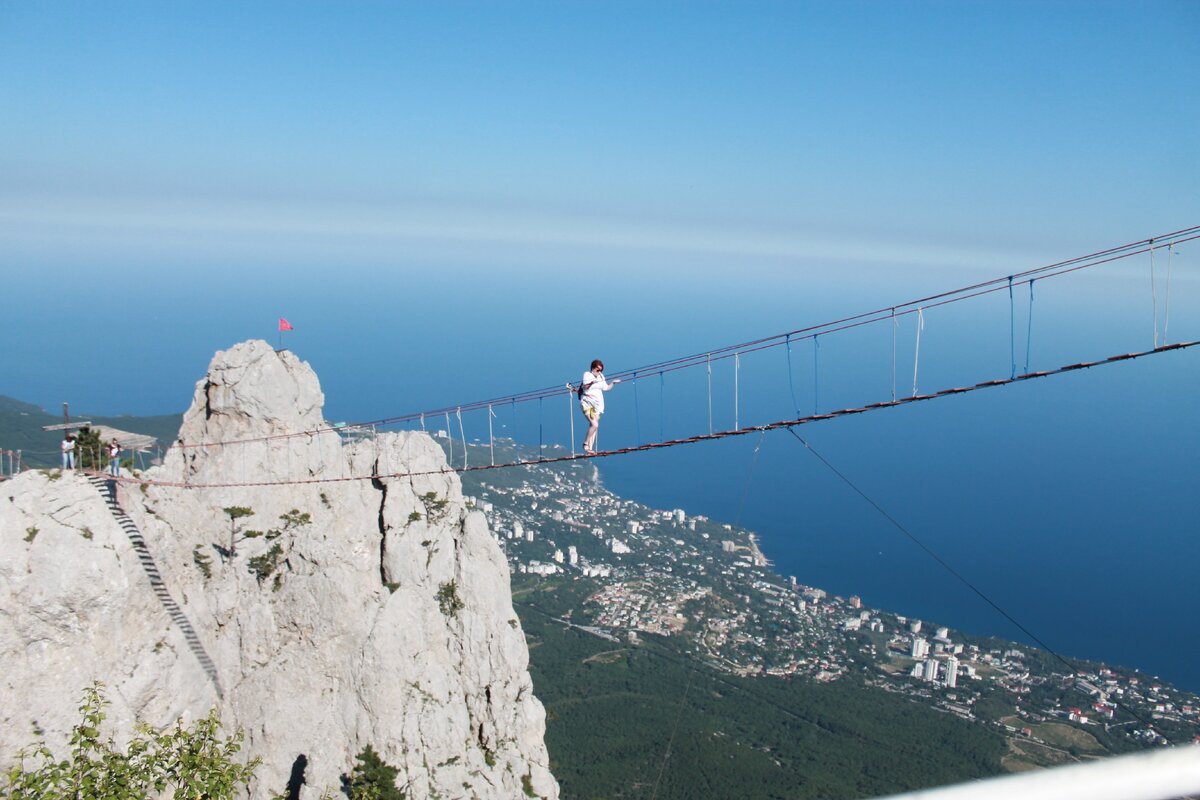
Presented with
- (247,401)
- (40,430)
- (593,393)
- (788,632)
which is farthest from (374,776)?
(40,430)

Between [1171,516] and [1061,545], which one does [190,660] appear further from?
[1171,516]

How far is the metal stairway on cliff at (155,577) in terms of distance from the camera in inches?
917

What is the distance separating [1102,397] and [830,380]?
80.0m

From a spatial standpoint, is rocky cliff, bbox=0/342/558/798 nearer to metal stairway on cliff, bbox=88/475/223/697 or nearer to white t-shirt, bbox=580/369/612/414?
metal stairway on cliff, bbox=88/475/223/697

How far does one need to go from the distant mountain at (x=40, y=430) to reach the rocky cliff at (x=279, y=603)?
1156 inches

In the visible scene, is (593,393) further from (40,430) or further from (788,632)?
(40,430)

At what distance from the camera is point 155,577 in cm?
2352

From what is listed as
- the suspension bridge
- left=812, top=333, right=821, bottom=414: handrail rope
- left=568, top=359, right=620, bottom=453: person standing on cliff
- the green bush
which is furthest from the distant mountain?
left=568, top=359, right=620, bottom=453: person standing on cliff

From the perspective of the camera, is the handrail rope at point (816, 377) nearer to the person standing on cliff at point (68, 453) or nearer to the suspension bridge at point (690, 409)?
the suspension bridge at point (690, 409)

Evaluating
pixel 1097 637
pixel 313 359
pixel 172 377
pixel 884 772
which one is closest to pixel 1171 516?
pixel 1097 637

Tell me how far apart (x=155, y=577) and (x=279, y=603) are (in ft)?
11.8

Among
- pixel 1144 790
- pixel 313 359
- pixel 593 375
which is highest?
pixel 313 359

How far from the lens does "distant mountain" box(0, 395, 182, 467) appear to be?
57.8 meters

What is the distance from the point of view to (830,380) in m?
161
